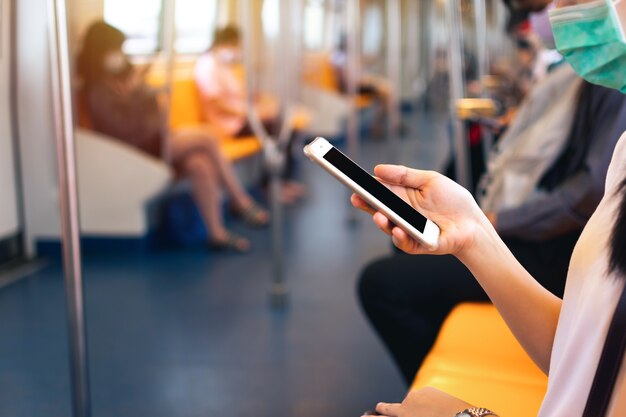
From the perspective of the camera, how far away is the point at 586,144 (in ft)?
7.00

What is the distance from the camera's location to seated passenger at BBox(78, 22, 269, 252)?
3807mm

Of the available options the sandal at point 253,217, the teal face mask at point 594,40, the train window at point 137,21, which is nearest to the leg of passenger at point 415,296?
the teal face mask at point 594,40

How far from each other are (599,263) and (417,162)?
7072mm

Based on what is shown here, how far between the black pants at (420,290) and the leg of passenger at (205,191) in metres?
2.49

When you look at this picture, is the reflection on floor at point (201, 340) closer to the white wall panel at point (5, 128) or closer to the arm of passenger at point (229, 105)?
the white wall panel at point (5, 128)

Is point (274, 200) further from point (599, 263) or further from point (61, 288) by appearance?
point (599, 263)

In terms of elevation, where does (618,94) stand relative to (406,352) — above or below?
above

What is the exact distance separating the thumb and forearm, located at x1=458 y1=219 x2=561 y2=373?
11 cm

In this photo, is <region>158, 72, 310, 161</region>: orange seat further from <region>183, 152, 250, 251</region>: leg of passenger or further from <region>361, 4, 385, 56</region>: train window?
<region>361, 4, 385, 56</region>: train window

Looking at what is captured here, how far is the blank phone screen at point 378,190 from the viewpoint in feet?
3.56

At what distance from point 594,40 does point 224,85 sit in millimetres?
4631

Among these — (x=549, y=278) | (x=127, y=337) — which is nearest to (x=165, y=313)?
(x=127, y=337)

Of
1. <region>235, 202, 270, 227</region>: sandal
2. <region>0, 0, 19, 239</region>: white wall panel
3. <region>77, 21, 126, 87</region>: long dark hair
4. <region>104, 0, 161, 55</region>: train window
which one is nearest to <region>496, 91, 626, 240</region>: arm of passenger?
<region>0, 0, 19, 239</region>: white wall panel

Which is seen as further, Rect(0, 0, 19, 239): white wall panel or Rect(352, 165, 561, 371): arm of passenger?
Rect(0, 0, 19, 239): white wall panel
